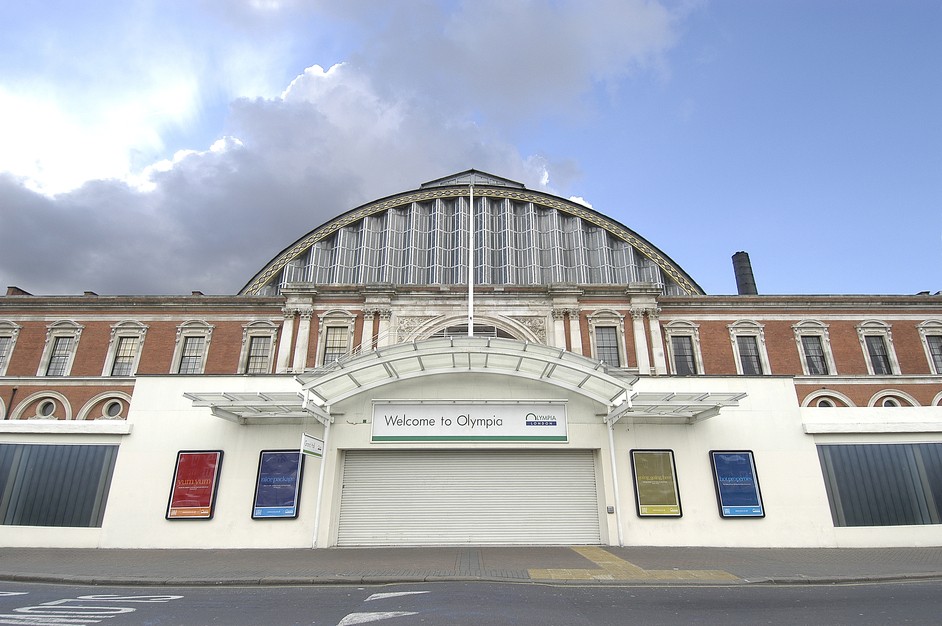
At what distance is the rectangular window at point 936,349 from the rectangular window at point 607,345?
19171 mm

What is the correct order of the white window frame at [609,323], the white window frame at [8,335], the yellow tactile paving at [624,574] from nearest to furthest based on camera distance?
the yellow tactile paving at [624,574] < the white window frame at [609,323] < the white window frame at [8,335]

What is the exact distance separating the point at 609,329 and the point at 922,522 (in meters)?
17.5

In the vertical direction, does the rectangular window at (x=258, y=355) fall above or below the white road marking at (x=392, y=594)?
above

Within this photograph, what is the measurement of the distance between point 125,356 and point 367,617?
31.2 meters

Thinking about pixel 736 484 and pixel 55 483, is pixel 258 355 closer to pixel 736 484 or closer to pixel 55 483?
pixel 55 483

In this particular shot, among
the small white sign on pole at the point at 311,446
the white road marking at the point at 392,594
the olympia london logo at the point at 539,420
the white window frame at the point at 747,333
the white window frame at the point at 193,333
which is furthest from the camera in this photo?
the white window frame at the point at 193,333

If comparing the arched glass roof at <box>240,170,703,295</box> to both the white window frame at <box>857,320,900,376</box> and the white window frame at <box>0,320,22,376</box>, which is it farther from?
the white window frame at <box>0,320,22,376</box>

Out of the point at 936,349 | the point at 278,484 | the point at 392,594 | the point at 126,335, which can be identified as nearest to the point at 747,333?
the point at 936,349

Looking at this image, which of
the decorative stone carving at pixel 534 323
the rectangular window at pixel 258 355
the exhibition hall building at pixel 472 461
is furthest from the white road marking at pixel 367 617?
the rectangular window at pixel 258 355

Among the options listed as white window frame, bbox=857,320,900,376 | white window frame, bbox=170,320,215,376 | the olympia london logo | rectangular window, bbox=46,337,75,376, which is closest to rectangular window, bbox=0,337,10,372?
rectangular window, bbox=46,337,75,376

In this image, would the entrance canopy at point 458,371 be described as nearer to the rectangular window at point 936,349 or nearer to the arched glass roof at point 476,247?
the arched glass roof at point 476,247

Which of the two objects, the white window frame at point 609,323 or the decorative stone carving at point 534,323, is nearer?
the decorative stone carving at point 534,323

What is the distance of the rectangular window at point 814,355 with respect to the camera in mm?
30344

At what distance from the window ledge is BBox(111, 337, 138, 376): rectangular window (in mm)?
17025
